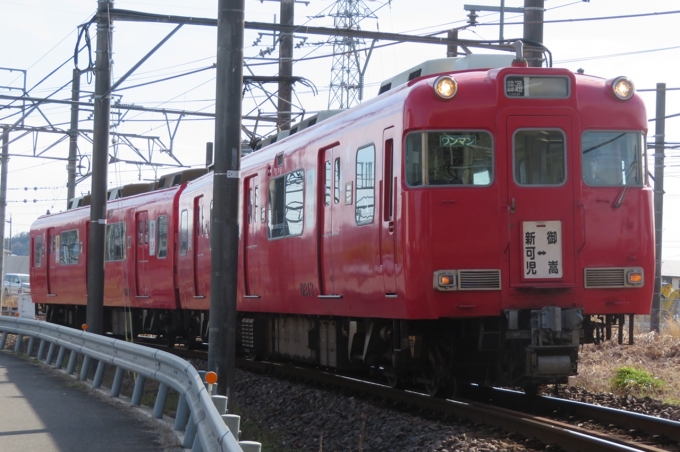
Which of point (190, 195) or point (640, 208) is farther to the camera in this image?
point (190, 195)

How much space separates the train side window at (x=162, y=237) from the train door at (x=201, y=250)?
214cm

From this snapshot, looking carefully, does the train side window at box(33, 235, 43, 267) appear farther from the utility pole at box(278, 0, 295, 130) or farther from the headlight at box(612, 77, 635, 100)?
the headlight at box(612, 77, 635, 100)

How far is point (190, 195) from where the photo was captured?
61.3ft

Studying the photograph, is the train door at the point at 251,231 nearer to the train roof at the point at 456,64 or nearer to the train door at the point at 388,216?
the train roof at the point at 456,64

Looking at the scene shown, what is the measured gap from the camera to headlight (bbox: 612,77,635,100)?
1027 centimetres

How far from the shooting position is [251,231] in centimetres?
1512

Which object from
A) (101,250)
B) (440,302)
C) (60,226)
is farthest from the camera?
(60,226)

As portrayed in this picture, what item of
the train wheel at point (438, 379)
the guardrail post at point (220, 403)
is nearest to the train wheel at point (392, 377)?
the train wheel at point (438, 379)

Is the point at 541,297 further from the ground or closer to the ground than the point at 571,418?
further from the ground

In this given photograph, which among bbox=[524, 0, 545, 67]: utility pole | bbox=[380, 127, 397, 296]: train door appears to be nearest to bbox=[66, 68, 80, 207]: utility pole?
bbox=[524, 0, 545, 67]: utility pole

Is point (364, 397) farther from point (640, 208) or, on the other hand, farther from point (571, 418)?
point (640, 208)

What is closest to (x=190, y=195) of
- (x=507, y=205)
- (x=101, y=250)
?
(x=101, y=250)

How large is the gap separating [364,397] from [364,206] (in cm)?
240

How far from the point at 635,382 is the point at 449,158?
4130mm
